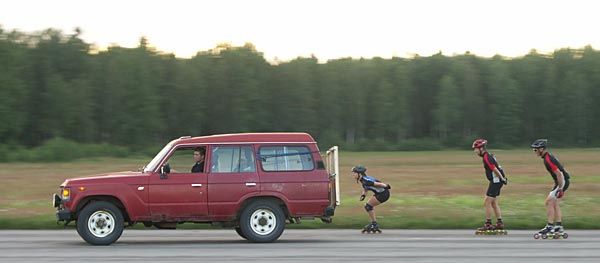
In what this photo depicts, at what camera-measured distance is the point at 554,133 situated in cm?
13125

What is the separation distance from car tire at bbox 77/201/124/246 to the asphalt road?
20 centimetres

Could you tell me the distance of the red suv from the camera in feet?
48.3

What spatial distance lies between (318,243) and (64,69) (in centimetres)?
9766

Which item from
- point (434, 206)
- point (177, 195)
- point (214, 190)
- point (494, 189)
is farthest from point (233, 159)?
point (434, 206)

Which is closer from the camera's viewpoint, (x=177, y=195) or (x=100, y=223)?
(x=100, y=223)

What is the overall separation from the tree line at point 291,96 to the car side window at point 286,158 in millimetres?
84790

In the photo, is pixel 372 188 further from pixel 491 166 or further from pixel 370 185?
pixel 491 166

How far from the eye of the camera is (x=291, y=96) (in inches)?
4875

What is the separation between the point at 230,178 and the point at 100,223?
91.1 inches

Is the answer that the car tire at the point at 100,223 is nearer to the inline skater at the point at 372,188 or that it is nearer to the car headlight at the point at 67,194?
the car headlight at the point at 67,194

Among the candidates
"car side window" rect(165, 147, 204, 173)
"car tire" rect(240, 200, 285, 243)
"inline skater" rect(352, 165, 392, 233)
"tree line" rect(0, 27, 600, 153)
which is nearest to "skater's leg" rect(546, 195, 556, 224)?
"inline skater" rect(352, 165, 392, 233)

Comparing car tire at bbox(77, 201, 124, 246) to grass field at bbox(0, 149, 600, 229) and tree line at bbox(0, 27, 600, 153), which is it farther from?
tree line at bbox(0, 27, 600, 153)

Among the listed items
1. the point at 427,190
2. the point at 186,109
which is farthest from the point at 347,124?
the point at 427,190

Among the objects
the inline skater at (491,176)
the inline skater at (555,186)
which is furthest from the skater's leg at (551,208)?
the inline skater at (491,176)
